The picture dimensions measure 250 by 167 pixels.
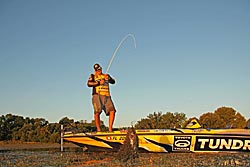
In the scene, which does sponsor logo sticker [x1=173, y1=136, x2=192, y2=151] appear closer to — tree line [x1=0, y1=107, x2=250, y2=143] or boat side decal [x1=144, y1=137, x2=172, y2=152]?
boat side decal [x1=144, y1=137, x2=172, y2=152]

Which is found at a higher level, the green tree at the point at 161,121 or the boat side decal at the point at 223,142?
the green tree at the point at 161,121

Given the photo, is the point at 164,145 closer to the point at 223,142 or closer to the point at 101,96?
the point at 223,142

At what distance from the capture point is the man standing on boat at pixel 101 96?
34.4 ft

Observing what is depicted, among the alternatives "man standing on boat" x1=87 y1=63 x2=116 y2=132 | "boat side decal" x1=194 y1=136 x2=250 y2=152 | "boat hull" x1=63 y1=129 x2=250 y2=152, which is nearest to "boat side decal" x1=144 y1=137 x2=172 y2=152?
"boat hull" x1=63 y1=129 x2=250 y2=152

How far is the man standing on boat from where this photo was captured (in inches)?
413

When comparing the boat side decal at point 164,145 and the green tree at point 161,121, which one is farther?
the green tree at point 161,121

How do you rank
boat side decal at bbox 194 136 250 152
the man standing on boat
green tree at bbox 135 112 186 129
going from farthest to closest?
green tree at bbox 135 112 186 129 → the man standing on boat → boat side decal at bbox 194 136 250 152

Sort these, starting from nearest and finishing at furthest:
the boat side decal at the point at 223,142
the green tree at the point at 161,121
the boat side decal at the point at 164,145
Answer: the boat side decal at the point at 223,142 → the boat side decal at the point at 164,145 → the green tree at the point at 161,121

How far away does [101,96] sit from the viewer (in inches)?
415

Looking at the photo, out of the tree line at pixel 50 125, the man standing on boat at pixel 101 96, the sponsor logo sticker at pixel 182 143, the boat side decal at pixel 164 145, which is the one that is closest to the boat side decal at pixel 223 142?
the sponsor logo sticker at pixel 182 143

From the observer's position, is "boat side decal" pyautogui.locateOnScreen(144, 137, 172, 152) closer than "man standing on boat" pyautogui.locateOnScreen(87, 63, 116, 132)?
Yes

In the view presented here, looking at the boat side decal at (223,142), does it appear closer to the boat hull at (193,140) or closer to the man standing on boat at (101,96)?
the boat hull at (193,140)

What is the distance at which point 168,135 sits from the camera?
9.68 metres

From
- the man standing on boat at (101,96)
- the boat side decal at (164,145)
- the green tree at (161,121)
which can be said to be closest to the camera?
the boat side decal at (164,145)
